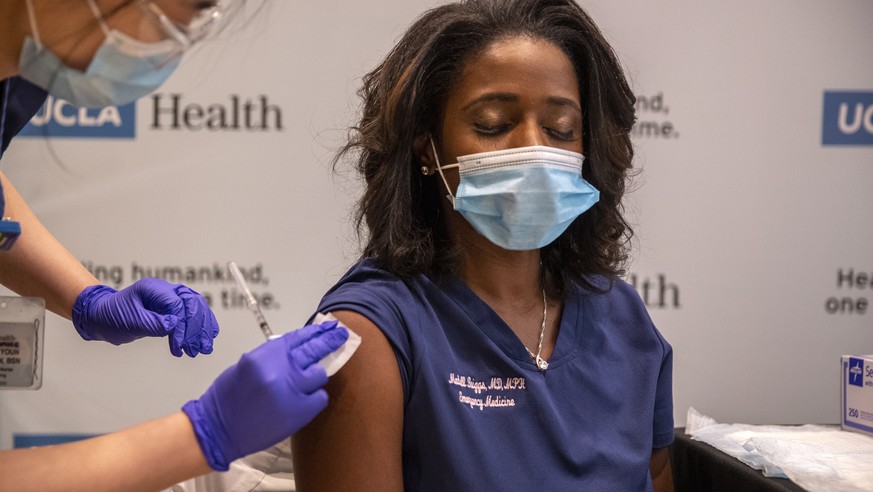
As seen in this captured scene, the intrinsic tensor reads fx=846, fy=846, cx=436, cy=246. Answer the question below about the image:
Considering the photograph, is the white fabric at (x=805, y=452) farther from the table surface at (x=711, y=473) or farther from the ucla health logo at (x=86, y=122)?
the ucla health logo at (x=86, y=122)

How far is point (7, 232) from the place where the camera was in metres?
1.03

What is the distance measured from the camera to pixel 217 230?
2322 millimetres

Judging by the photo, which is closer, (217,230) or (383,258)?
(383,258)

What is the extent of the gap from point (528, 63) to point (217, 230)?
4.08 ft

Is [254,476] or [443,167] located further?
[254,476]

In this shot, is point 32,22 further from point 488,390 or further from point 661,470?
point 661,470

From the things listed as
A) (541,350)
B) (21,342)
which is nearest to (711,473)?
(541,350)

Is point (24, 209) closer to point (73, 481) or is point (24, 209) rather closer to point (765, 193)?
point (73, 481)

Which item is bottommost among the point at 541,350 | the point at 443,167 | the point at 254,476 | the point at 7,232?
the point at 254,476

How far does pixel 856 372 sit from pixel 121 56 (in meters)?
1.39

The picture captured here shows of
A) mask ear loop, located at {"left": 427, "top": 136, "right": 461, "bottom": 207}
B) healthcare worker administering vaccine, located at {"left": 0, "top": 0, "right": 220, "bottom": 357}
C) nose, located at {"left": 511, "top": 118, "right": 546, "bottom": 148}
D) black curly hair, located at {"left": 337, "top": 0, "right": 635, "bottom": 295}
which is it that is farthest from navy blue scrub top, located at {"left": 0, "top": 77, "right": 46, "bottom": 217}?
nose, located at {"left": 511, "top": 118, "right": 546, "bottom": 148}

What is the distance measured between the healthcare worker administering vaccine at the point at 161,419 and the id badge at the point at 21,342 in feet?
0.59

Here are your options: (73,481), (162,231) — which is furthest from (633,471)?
(162,231)

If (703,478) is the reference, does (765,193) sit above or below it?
above
